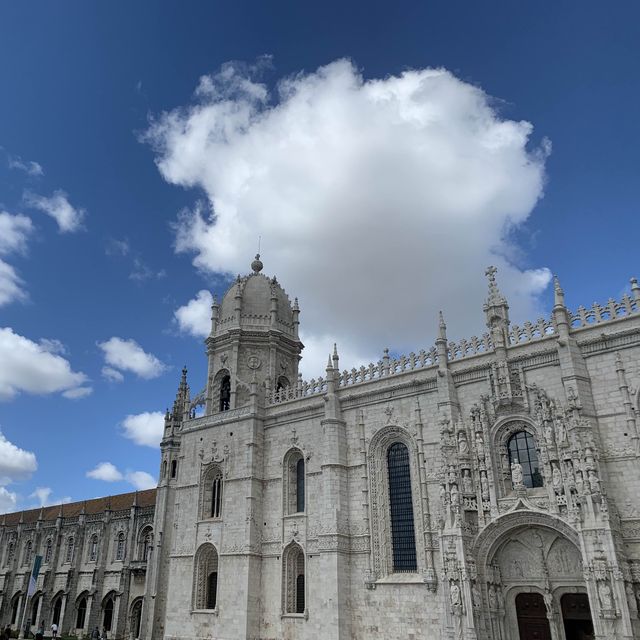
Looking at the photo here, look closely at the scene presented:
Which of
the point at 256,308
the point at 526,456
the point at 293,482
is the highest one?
the point at 256,308

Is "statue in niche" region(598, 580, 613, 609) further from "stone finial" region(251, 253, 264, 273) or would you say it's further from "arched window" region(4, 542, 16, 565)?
"arched window" region(4, 542, 16, 565)

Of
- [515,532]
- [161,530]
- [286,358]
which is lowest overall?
[515,532]

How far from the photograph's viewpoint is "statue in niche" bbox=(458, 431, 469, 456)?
25.0 meters

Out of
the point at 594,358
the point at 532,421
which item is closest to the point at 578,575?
the point at 532,421

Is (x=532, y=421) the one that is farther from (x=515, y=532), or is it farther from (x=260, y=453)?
(x=260, y=453)

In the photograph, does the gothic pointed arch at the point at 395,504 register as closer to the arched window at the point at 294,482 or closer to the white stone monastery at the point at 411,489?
the white stone monastery at the point at 411,489

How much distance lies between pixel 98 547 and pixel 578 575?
41.0 m

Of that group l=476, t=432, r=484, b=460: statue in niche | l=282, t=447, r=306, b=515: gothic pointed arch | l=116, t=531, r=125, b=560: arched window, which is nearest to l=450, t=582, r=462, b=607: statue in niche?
l=476, t=432, r=484, b=460: statue in niche

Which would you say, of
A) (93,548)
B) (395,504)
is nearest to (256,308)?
(395,504)

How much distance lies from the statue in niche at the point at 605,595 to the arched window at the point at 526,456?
445 cm

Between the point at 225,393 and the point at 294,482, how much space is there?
8.36m

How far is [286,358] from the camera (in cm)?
3831

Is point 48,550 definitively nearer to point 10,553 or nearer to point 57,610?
point 57,610

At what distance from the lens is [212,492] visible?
34.4 m
